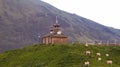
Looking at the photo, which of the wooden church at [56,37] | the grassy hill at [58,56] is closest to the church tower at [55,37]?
the wooden church at [56,37]

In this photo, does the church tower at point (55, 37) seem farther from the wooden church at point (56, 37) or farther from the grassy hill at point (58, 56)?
the grassy hill at point (58, 56)

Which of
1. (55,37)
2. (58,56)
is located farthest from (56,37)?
(58,56)

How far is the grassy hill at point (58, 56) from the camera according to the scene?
72.5m

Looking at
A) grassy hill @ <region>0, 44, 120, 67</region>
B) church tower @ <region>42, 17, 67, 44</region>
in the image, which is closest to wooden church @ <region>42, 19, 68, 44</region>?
church tower @ <region>42, 17, 67, 44</region>

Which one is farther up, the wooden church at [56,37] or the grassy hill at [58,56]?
the wooden church at [56,37]

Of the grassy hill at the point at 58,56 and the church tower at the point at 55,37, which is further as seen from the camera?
the church tower at the point at 55,37

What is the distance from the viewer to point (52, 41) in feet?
321

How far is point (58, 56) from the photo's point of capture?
78.9 m

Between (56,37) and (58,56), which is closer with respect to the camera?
(58,56)

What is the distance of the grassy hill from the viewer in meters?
72.5

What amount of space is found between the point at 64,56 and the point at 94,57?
6.48 m

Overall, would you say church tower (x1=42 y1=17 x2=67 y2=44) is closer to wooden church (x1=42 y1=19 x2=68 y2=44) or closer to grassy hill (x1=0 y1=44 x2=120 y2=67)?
wooden church (x1=42 y1=19 x2=68 y2=44)

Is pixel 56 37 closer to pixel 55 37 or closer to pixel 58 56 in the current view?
pixel 55 37

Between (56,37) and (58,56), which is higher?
(56,37)
